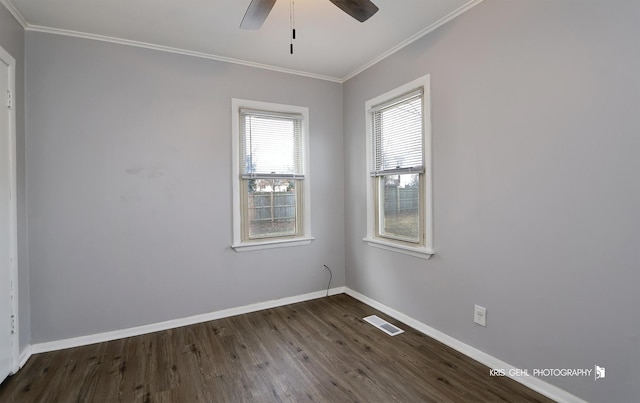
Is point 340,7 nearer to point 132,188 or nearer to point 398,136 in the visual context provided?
point 398,136

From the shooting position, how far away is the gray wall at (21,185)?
2309 mm

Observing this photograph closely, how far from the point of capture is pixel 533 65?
1.95m

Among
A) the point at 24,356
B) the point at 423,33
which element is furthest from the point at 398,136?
the point at 24,356

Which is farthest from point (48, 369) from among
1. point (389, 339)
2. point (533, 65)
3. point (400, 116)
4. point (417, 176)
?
point (533, 65)

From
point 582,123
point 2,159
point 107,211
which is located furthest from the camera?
point 107,211

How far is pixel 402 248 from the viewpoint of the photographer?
9.71 feet

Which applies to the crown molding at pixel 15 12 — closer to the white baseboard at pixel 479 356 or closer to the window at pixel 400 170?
the window at pixel 400 170

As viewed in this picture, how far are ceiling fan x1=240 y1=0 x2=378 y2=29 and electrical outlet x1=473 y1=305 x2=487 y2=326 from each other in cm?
212

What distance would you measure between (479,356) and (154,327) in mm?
2762

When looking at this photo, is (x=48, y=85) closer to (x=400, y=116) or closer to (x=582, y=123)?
(x=400, y=116)

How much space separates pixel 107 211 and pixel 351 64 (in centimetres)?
276

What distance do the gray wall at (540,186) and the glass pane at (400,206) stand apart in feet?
0.91

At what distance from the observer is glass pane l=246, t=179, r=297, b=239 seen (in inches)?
133

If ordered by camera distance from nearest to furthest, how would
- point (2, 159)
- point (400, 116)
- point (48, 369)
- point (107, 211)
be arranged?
1. point (2, 159)
2. point (48, 369)
3. point (107, 211)
4. point (400, 116)
